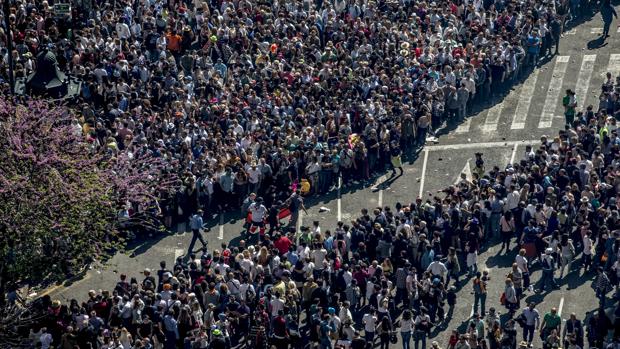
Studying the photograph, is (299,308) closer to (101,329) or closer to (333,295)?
(333,295)

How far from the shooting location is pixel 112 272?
4538 cm

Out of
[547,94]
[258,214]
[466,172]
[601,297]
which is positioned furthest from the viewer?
[547,94]

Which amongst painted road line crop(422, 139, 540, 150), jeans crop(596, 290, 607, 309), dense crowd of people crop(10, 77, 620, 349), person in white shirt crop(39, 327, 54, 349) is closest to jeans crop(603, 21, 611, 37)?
painted road line crop(422, 139, 540, 150)

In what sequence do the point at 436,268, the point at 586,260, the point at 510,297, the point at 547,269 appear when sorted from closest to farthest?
the point at 510,297 → the point at 436,268 → the point at 547,269 → the point at 586,260

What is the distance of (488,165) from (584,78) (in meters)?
7.72

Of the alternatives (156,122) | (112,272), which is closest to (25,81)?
(156,122)

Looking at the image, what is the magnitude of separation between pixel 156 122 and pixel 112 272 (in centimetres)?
587

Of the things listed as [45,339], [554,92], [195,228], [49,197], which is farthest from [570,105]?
[45,339]

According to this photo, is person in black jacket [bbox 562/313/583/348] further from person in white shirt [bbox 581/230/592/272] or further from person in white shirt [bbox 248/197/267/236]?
person in white shirt [bbox 248/197/267/236]

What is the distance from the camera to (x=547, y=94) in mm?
55719

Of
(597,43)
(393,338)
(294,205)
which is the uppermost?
(597,43)

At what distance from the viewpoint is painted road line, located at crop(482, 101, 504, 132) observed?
176 ft

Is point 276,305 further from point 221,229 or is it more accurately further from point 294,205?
point 221,229

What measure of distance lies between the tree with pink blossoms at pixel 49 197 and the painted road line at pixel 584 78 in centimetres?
1858
